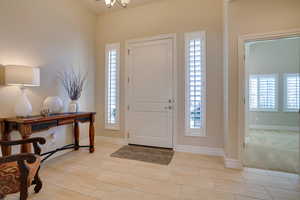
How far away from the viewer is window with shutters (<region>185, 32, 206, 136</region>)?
2.99m

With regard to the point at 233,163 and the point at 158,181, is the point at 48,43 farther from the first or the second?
the point at 233,163

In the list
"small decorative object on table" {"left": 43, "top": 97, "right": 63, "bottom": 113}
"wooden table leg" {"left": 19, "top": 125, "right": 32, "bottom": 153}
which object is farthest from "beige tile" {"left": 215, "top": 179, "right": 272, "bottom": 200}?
"small decorative object on table" {"left": 43, "top": 97, "right": 63, "bottom": 113}

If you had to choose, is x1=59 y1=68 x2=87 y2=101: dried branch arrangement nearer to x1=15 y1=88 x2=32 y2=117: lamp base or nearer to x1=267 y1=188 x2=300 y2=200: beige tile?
x1=15 y1=88 x2=32 y2=117: lamp base

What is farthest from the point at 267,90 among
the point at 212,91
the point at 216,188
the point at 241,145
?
the point at 216,188

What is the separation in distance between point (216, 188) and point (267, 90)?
5192 millimetres

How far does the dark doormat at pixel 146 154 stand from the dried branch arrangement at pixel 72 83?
141 centimetres

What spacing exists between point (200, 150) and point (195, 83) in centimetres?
134

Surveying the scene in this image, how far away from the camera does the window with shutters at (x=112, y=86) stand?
3627 millimetres

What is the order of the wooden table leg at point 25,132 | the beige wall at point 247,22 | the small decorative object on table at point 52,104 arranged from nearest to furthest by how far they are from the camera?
the wooden table leg at point 25,132, the beige wall at point 247,22, the small decorative object on table at point 52,104

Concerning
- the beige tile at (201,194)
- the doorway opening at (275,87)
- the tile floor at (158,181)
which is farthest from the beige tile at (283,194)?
the doorway opening at (275,87)

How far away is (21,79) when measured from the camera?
2.01m

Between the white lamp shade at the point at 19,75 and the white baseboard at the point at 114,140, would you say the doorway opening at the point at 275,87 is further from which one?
the white lamp shade at the point at 19,75

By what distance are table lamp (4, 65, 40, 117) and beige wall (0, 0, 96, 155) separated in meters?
0.19

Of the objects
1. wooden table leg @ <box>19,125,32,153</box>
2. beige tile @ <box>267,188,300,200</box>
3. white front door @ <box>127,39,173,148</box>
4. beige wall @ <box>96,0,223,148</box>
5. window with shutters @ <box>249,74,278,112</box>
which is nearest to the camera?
beige tile @ <box>267,188,300,200</box>
